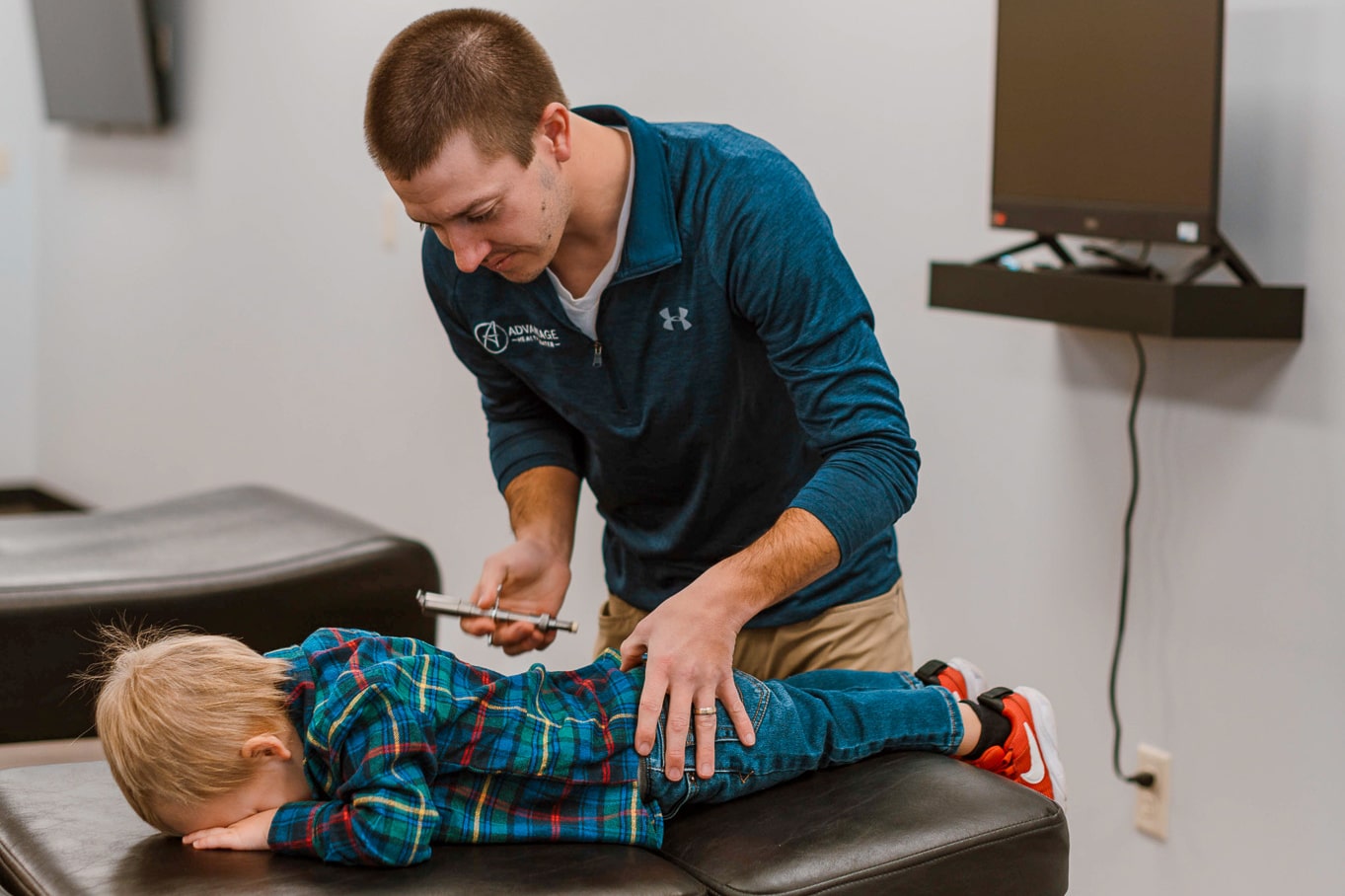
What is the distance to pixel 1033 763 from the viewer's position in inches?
59.5

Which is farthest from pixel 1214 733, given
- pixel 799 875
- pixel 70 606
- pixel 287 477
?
pixel 287 477

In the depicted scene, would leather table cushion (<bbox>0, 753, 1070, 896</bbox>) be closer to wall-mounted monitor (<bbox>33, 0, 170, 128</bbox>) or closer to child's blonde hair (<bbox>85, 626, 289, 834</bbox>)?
child's blonde hair (<bbox>85, 626, 289, 834</bbox>)

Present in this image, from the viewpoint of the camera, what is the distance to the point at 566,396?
167 cm

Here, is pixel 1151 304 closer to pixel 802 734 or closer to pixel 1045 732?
pixel 1045 732

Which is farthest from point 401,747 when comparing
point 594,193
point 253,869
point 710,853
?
point 594,193

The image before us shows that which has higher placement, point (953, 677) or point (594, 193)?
point (594, 193)

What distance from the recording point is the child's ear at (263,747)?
124 cm

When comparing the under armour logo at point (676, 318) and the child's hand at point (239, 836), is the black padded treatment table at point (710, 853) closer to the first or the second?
the child's hand at point (239, 836)

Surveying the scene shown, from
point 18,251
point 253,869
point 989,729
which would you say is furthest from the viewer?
point 18,251

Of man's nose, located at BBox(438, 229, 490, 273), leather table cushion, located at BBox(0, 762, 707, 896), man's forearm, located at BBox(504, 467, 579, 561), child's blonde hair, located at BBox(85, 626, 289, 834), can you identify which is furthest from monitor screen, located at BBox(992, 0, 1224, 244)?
child's blonde hair, located at BBox(85, 626, 289, 834)

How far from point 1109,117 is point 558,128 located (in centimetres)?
84

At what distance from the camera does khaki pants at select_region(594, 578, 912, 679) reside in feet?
5.49

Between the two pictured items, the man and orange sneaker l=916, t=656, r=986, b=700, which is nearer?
the man

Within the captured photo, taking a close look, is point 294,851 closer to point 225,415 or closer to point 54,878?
point 54,878
